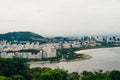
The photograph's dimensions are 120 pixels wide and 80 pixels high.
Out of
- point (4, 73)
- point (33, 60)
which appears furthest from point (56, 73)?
point (33, 60)

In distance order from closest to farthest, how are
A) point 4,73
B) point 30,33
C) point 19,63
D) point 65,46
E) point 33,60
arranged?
point 4,73 → point 19,63 → point 33,60 → point 65,46 → point 30,33

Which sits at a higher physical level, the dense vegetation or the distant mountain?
the distant mountain

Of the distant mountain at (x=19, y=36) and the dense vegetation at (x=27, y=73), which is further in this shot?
the distant mountain at (x=19, y=36)

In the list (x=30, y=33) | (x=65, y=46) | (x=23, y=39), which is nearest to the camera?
(x=65, y=46)

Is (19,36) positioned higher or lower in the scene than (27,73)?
higher

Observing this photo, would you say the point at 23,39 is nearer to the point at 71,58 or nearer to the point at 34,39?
the point at 34,39

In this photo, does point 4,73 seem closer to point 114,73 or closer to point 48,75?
point 48,75

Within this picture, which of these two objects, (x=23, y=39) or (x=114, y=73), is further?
(x=23, y=39)

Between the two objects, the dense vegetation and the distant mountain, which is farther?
the distant mountain

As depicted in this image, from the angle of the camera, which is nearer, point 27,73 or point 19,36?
point 27,73

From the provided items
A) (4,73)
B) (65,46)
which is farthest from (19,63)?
(65,46)

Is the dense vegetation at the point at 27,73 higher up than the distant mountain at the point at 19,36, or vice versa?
the distant mountain at the point at 19,36
